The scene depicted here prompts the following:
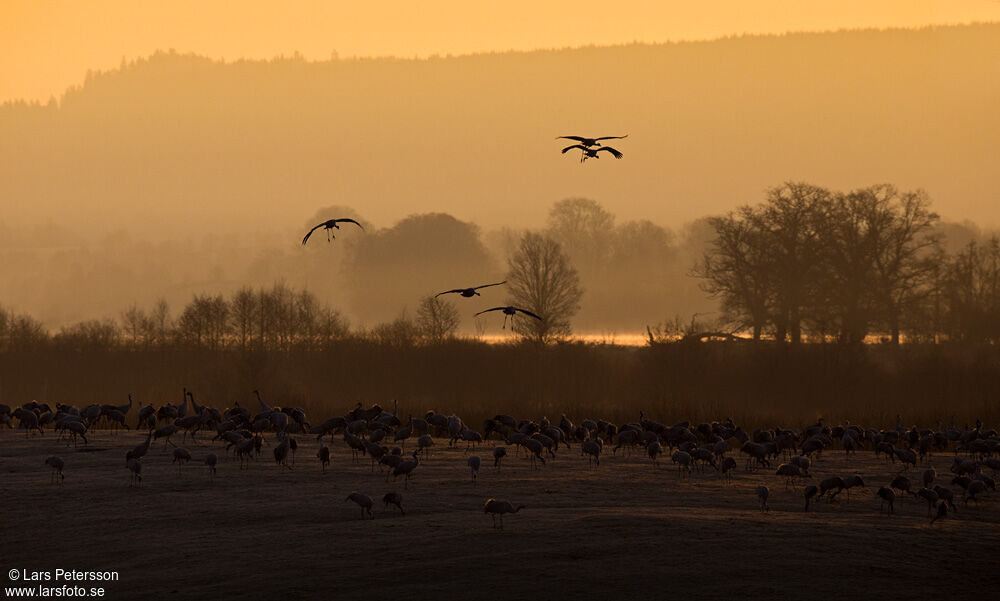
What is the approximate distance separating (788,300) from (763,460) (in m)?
47.7

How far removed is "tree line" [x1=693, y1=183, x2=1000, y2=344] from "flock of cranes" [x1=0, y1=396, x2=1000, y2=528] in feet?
126

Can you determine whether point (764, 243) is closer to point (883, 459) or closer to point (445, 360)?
point (445, 360)

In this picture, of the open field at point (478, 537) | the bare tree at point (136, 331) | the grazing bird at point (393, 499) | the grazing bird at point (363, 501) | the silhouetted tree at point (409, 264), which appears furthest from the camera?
the silhouetted tree at point (409, 264)

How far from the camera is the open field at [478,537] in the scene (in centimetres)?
1391

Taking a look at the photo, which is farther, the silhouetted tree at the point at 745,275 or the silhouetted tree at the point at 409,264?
the silhouetted tree at the point at 409,264

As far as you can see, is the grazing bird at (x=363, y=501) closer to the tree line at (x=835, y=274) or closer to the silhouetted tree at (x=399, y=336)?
the silhouetted tree at (x=399, y=336)

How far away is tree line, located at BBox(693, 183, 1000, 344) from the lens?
2800 inches

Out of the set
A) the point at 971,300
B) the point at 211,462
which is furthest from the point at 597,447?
the point at 971,300

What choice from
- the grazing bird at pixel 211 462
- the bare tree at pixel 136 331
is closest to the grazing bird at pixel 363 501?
the grazing bird at pixel 211 462

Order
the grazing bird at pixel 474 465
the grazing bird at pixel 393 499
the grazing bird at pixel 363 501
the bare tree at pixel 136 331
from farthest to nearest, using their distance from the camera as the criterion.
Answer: the bare tree at pixel 136 331 < the grazing bird at pixel 474 465 < the grazing bird at pixel 393 499 < the grazing bird at pixel 363 501

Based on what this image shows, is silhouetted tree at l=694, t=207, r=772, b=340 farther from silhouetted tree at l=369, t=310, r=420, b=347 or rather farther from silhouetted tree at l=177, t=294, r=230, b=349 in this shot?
silhouetted tree at l=177, t=294, r=230, b=349

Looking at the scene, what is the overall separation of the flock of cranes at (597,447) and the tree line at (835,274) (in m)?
38.5

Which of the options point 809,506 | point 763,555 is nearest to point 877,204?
point 809,506

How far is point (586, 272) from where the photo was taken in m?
142
